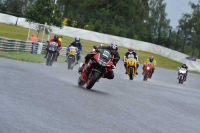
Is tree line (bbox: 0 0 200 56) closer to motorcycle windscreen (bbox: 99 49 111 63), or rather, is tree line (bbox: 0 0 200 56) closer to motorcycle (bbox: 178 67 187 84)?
motorcycle (bbox: 178 67 187 84)

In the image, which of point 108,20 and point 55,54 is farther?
point 108,20

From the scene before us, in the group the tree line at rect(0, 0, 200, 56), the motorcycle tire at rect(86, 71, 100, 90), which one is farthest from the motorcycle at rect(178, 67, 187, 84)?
the motorcycle tire at rect(86, 71, 100, 90)

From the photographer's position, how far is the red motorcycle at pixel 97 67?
1503 cm

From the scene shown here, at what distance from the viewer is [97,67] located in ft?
49.9

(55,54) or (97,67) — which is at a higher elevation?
(97,67)

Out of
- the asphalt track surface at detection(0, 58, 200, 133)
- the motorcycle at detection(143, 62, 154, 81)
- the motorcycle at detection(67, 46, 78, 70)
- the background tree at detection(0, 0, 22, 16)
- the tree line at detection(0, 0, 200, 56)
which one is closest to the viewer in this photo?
the asphalt track surface at detection(0, 58, 200, 133)

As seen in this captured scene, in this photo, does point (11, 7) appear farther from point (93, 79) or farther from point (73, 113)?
point (73, 113)

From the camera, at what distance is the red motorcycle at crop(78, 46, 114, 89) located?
1503 cm

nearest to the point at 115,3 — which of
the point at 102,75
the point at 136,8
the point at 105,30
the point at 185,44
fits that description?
the point at 136,8

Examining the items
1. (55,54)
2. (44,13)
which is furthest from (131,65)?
(44,13)

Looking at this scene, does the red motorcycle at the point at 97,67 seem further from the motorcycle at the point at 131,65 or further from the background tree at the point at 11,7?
the background tree at the point at 11,7

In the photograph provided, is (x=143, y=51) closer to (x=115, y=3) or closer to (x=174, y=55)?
(x=174, y=55)

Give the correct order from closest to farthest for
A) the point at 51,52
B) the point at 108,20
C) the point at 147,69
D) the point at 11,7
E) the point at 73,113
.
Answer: the point at 73,113, the point at 51,52, the point at 147,69, the point at 11,7, the point at 108,20

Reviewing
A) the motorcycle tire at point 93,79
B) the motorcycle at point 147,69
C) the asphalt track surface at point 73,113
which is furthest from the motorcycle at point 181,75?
the asphalt track surface at point 73,113
